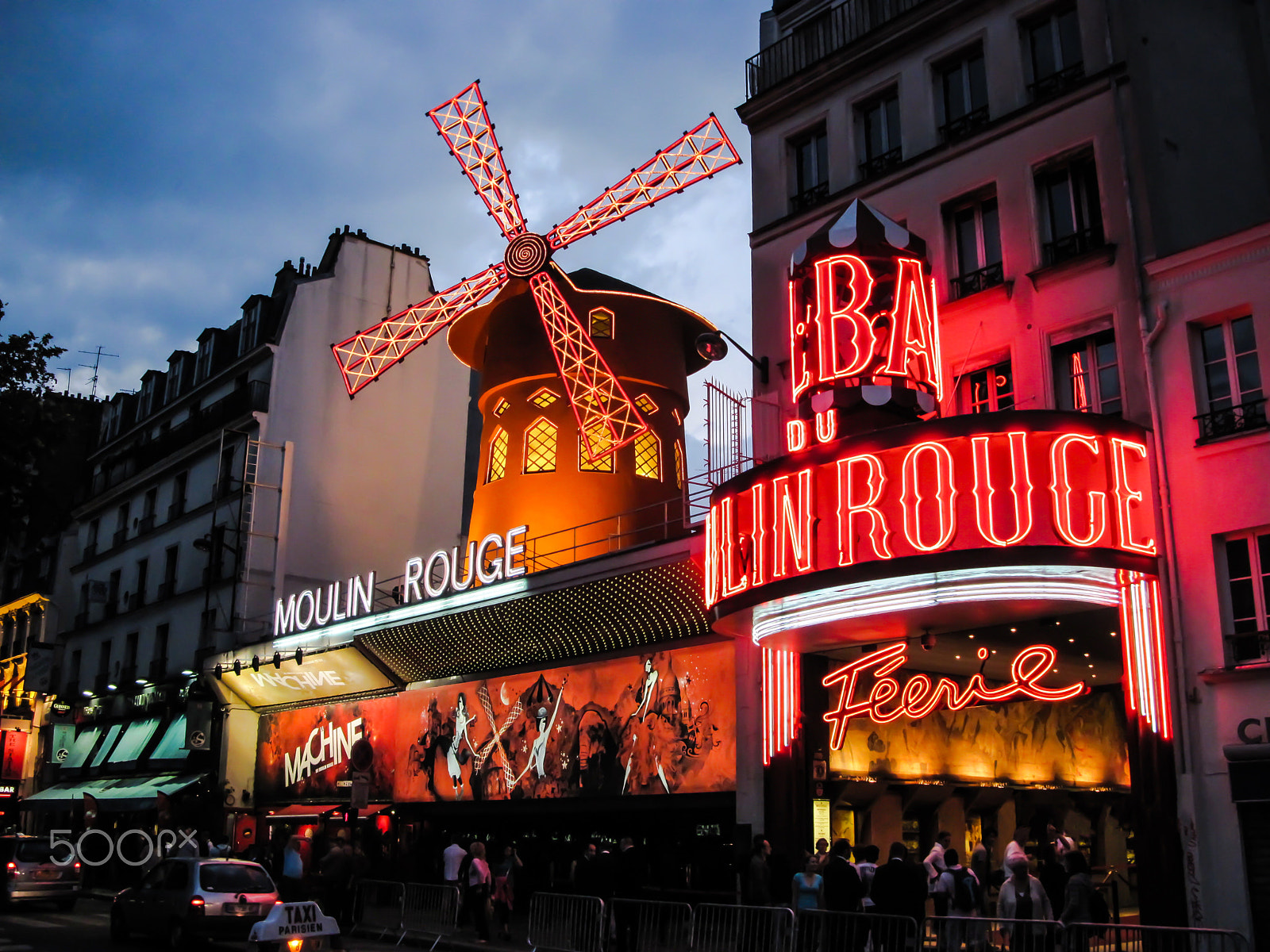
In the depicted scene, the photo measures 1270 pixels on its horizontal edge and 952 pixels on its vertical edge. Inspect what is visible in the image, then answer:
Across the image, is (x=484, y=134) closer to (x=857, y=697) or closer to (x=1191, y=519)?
(x=857, y=697)

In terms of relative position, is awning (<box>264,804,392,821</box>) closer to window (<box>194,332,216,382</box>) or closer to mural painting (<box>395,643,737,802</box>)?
mural painting (<box>395,643,737,802</box>)

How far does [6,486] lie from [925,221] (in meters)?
10.9

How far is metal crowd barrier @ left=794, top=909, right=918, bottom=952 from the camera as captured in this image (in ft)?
31.0

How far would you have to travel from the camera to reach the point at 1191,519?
36.9 ft

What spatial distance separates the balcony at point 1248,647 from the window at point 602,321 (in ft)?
46.1

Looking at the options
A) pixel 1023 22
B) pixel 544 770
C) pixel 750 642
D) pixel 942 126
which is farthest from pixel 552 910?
pixel 1023 22


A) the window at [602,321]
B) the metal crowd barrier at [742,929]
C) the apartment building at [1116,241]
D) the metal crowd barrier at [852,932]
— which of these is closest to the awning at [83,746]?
the window at [602,321]

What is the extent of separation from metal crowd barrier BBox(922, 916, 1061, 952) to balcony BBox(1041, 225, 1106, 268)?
717 centimetres

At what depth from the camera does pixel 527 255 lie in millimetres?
21500

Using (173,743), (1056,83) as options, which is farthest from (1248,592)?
(173,743)

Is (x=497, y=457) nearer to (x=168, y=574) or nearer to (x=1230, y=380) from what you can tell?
(x=168, y=574)

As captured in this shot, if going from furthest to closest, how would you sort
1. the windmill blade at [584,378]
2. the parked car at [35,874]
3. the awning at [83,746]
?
the awning at [83,746], the windmill blade at [584,378], the parked car at [35,874]

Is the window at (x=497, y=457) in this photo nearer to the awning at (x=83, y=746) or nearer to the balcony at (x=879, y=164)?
the balcony at (x=879, y=164)

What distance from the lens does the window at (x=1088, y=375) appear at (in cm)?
1251
